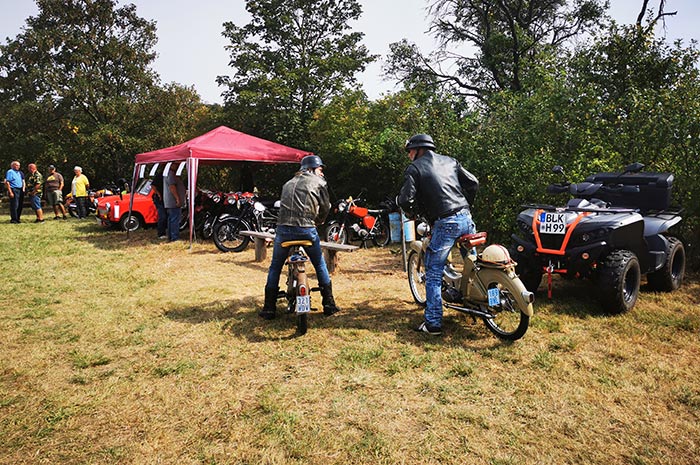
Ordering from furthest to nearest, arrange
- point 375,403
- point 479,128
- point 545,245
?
point 479,128
point 545,245
point 375,403

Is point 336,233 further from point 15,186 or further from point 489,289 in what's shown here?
point 15,186

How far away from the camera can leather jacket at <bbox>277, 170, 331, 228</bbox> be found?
4664 mm

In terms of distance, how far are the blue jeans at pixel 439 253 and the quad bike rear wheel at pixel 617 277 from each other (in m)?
1.45

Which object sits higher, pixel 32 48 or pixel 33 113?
pixel 32 48

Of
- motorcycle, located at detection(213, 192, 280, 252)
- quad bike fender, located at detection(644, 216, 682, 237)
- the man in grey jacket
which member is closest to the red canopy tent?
motorcycle, located at detection(213, 192, 280, 252)

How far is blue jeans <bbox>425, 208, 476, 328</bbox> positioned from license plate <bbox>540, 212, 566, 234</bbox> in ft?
3.29

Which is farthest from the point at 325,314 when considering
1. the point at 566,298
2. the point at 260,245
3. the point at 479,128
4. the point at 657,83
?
the point at 657,83

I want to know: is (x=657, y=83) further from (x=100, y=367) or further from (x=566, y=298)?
(x=100, y=367)

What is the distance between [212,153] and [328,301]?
624cm

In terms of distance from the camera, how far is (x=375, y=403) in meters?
3.19

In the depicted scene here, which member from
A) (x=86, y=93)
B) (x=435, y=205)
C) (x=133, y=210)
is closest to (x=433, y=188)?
(x=435, y=205)

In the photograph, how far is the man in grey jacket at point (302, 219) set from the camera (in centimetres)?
467

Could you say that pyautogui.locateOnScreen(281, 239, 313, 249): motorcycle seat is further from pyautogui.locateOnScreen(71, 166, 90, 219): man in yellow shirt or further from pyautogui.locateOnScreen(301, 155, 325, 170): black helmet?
pyautogui.locateOnScreen(71, 166, 90, 219): man in yellow shirt

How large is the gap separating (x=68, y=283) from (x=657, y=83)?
993cm
